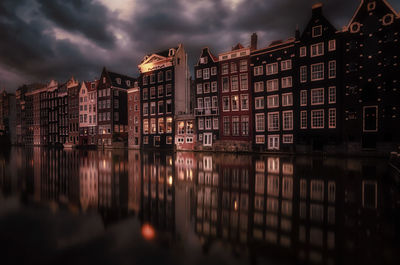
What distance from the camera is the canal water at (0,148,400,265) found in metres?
5.69

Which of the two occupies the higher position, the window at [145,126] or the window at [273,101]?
the window at [273,101]

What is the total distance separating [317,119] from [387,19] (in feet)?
56.3

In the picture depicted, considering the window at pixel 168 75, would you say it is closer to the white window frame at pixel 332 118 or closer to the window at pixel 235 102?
the window at pixel 235 102

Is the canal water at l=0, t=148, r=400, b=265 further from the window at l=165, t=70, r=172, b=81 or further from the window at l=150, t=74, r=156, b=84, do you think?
the window at l=150, t=74, r=156, b=84

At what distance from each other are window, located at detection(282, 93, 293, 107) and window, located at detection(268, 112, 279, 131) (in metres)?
2.28

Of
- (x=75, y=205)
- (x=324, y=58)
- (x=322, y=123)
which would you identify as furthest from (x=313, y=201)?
(x=324, y=58)

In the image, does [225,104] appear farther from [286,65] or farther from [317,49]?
[317,49]

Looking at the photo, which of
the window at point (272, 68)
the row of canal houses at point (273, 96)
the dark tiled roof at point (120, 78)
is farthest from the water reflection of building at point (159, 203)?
the dark tiled roof at point (120, 78)

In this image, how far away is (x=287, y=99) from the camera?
3994 centimetres

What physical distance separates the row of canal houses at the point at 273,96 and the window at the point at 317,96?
15 centimetres

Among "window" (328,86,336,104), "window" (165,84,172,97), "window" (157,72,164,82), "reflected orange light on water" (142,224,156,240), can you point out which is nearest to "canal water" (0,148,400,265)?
"reflected orange light on water" (142,224,156,240)

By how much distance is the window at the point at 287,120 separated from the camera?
3917 centimetres

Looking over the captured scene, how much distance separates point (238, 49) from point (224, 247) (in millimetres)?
45556

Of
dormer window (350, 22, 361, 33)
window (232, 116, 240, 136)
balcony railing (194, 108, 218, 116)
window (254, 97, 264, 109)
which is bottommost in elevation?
window (232, 116, 240, 136)
